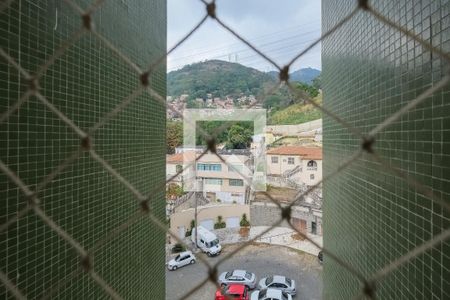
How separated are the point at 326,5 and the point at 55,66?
238 centimetres

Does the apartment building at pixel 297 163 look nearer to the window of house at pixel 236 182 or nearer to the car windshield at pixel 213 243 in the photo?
the window of house at pixel 236 182

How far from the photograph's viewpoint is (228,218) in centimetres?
924

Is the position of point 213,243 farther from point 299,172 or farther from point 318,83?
point 318,83

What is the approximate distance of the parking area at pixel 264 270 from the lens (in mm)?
6043

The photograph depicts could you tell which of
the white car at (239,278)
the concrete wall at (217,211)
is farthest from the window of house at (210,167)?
the white car at (239,278)

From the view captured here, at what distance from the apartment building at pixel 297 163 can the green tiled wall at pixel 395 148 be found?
639 cm

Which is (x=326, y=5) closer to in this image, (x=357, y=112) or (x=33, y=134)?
(x=357, y=112)

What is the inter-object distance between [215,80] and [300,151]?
3.29m

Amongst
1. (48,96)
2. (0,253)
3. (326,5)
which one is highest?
(326,5)

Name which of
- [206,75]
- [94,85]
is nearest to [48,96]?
[94,85]

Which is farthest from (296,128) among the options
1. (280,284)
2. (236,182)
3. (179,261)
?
(179,261)

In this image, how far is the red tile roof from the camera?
855cm

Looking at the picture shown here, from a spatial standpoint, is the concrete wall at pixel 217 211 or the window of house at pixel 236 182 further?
the window of house at pixel 236 182

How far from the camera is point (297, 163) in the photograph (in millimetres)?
8922
